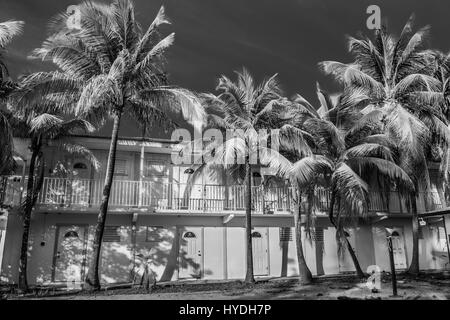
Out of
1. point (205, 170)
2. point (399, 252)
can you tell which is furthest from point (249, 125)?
point (399, 252)

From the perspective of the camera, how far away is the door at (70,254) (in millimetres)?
15156

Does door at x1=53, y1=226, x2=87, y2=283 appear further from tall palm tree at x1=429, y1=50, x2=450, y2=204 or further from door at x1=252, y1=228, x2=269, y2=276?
tall palm tree at x1=429, y1=50, x2=450, y2=204

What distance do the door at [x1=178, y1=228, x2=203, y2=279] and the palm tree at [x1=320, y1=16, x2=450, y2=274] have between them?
8136 millimetres

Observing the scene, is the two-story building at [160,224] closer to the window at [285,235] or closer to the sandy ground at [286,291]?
the window at [285,235]

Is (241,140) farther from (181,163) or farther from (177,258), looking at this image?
(177,258)

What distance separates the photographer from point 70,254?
50.8ft

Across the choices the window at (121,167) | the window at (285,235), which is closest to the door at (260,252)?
the window at (285,235)

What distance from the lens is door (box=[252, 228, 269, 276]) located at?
17172 millimetres

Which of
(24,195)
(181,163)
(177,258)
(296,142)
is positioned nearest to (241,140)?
(296,142)

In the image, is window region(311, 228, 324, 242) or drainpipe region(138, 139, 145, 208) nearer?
drainpipe region(138, 139, 145, 208)

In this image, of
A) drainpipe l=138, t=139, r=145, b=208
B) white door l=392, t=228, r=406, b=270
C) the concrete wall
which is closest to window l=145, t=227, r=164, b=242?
the concrete wall

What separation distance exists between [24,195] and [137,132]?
196 inches

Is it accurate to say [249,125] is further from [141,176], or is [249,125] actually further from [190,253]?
[190,253]

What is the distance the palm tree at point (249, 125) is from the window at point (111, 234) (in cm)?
462
